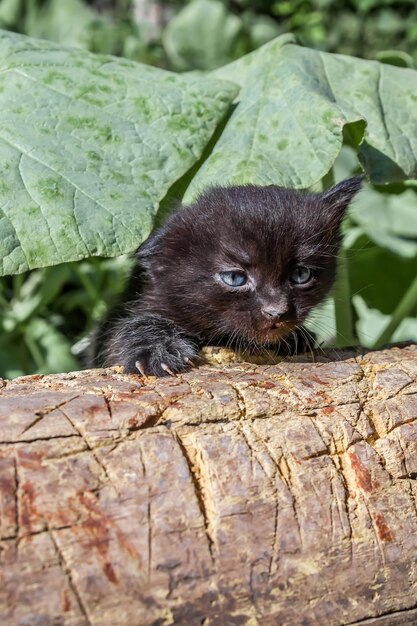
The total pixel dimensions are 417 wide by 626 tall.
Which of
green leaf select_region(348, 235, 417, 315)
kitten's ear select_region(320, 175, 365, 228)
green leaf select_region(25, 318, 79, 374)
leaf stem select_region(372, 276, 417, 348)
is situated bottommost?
green leaf select_region(25, 318, 79, 374)

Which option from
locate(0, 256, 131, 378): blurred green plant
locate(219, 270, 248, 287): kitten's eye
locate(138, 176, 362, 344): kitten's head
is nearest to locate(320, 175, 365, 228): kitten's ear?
locate(138, 176, 362, 344): kitten's head

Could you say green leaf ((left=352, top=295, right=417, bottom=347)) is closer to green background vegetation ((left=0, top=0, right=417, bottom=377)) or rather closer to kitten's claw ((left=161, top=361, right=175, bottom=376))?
green background vegetation ((left=0, top=0, right=417, bottom=377))

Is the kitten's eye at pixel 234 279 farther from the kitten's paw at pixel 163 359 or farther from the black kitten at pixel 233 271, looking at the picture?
the kitten's paw at pixel 163 359

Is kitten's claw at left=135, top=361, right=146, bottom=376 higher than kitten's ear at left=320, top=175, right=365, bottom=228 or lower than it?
lower

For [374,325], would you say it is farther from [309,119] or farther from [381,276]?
[309,119]

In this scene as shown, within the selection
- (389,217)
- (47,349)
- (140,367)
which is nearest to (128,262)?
(47,349)

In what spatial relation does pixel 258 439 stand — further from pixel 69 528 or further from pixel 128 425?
pixel 69 528
